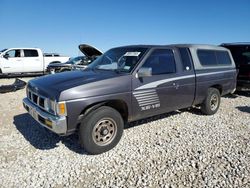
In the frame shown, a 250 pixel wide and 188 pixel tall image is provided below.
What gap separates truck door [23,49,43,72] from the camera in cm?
1467

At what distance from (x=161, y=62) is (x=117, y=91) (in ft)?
4.64

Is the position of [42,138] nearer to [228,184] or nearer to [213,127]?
[228,184]

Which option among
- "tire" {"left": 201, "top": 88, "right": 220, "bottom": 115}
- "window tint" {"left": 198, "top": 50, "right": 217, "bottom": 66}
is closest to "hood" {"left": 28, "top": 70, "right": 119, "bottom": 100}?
"window tint" {"left": 198, "top": 50, "right": 217, "bottom": 66}

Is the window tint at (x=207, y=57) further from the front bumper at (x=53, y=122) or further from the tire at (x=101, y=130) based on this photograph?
the front bumper at (x=53, y=122)

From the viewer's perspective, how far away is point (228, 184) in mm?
2922

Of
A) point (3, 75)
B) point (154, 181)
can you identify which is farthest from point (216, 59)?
point (3, 75)

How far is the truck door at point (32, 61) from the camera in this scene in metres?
14.7

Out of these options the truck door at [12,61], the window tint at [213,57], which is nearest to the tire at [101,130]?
the window tint at [213,57]

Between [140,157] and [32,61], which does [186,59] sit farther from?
[32,61]

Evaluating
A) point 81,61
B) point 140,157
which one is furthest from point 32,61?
point 140,157

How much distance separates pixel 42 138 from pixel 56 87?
4.58 feet

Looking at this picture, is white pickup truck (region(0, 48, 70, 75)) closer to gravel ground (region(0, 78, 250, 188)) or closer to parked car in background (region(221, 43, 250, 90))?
gravel ground (region(0, 78, 250, 188))

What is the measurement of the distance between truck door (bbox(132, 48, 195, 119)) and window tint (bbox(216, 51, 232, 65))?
1713mm

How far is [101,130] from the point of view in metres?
3.72
